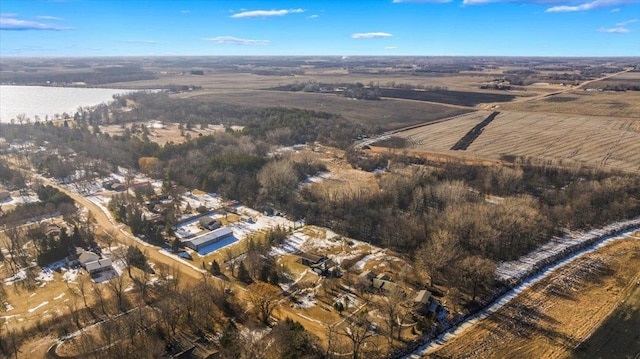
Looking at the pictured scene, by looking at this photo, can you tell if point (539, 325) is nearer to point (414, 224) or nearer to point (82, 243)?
point (414, 224)

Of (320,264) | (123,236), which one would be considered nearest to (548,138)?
(320,264)

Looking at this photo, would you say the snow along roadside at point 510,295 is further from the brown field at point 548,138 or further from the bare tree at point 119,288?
the brown field at point 548,138

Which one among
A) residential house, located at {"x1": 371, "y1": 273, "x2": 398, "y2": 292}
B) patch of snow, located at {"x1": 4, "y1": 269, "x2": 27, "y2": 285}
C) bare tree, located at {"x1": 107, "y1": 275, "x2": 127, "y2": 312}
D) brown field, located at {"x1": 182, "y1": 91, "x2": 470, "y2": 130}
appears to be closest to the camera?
bare tree, located at {"x1": 107, "y1": 275, "x2": 127, "y2": 312}

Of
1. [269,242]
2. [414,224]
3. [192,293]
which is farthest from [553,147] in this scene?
[192,293]

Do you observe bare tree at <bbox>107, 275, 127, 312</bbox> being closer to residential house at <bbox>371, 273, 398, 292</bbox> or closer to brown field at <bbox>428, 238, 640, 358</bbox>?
residential house at <bbox>371, 273, 398, 292</bbox>

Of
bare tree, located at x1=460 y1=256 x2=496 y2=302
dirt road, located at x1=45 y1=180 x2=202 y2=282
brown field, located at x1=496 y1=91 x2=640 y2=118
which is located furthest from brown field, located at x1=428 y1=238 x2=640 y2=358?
brown field, located at x1=496 y1=91 x2=640 y2=118
